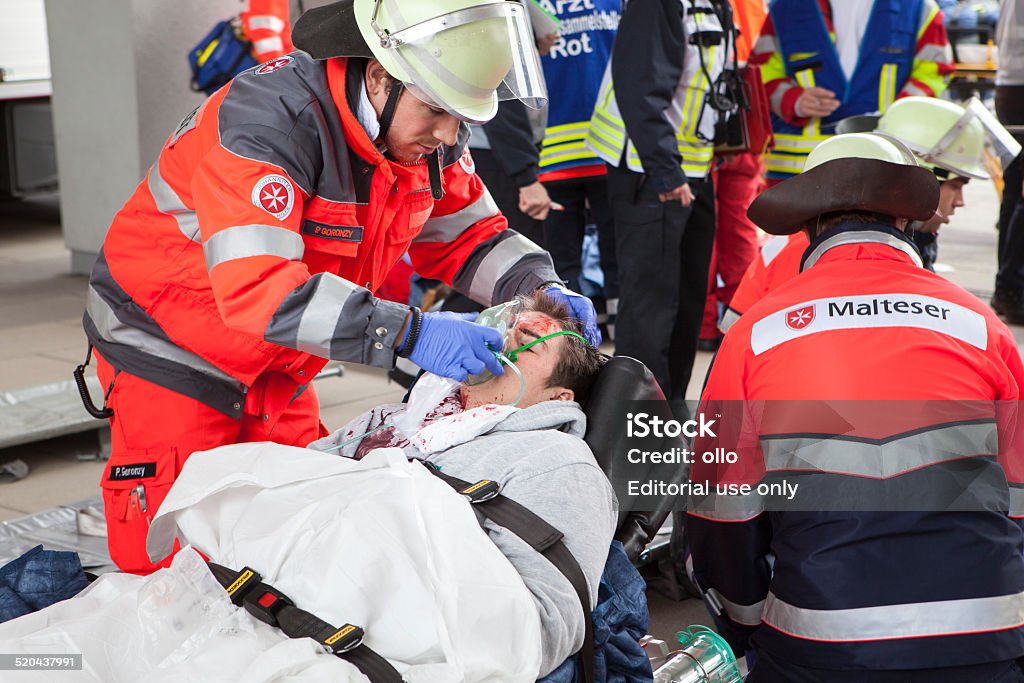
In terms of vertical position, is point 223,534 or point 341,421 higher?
point 223,534

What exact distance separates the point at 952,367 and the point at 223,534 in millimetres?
1316

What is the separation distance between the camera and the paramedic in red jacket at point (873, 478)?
6.52 ft

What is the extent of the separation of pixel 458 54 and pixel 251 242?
21.4 inches

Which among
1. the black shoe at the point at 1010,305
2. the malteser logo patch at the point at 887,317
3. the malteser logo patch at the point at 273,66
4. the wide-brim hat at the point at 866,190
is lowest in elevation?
the black shoe at the point at 1010,305

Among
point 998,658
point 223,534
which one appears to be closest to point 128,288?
point 223,534

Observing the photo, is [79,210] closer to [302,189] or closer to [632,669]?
[302,189]

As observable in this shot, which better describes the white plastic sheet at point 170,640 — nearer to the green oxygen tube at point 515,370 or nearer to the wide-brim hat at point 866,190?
the green oxygen tube at point 515,370

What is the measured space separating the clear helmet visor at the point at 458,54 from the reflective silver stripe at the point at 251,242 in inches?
15.3

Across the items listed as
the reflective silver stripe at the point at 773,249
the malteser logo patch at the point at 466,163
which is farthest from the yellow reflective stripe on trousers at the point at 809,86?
the malteser logo patch at the point at 466,163

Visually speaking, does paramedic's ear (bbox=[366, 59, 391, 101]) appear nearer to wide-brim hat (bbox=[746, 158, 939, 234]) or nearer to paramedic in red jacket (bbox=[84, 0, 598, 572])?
paramedic in red jacket (bbox=[84, 0, 598, 572])

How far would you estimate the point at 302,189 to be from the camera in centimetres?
225

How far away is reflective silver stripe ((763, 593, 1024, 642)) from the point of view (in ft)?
6.51

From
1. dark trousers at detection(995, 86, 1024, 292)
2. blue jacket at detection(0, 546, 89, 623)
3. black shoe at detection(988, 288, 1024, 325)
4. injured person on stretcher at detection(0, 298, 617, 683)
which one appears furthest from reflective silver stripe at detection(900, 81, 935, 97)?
blue jacket at detection(0, 546, 89, 623)

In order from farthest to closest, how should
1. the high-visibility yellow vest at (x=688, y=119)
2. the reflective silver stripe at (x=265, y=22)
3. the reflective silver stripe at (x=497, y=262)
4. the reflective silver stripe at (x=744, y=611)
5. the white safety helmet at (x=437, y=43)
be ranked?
the reflective silver stripe at (x=265, y=22) < the high-visibility yellow vest at (x=688, y=119) < the reflective silver stripe at (x=497, y=262) < the reflective silver stripe at (x=744, y=611) < the white safety helmet at (x=437, y=43)
